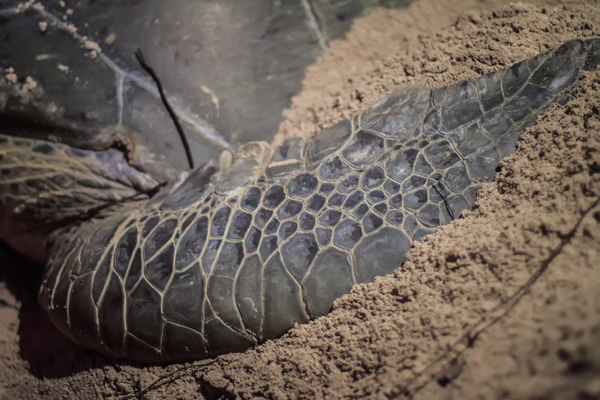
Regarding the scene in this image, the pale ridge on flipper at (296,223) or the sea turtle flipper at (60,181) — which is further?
the sea turtle flipper at (60,181)

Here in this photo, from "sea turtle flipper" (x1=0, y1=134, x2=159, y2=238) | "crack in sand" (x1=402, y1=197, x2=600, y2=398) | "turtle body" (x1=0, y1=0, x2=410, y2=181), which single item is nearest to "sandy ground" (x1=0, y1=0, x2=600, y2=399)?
"crack in sand" (x1=402, y1=197, x2=600, y2=398)

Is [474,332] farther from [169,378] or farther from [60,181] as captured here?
[60,181]

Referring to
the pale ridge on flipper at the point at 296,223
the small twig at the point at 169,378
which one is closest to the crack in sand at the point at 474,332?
the pale ridge on flipper at the point at 296,223

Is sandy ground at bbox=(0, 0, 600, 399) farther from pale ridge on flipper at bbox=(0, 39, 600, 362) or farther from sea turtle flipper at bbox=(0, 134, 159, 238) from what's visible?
sea turtle flipper at bbox=(0, 134, 159, 238)

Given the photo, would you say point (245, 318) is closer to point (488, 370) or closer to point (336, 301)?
point (336, 301)

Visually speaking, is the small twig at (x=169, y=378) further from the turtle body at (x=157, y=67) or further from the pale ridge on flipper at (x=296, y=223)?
the turtle body at (x=157, y=67)

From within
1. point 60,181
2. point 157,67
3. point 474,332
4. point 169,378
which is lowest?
point 169,378

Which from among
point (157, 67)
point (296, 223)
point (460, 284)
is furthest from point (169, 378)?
point (157, 67)
